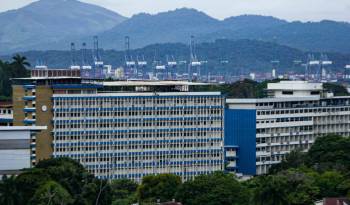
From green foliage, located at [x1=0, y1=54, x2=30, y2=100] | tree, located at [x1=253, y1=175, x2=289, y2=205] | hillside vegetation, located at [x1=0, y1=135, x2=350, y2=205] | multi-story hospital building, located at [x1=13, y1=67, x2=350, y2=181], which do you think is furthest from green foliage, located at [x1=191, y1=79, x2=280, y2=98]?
tree, located at [x1=253, y1=175, x2=289, y2=205]

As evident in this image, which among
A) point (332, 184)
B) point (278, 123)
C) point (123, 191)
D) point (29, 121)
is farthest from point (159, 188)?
point (278, 123)

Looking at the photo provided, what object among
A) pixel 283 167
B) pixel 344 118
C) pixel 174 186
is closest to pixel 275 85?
pixel 344 118

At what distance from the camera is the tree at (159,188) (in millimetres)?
80500

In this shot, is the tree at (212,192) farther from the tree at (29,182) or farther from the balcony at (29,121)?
the balcony at (29,121)

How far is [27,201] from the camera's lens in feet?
240

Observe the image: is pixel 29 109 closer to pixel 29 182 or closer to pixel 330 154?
pixel 29 182

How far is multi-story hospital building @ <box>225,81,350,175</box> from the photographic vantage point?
4250 inches

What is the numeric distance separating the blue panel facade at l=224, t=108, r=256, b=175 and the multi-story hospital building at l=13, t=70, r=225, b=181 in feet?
33.1

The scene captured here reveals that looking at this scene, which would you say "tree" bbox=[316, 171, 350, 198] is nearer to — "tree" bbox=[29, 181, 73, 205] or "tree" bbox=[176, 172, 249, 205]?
"tree" bbox=[176, 172, 249, 205]

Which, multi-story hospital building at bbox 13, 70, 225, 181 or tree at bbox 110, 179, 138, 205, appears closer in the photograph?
tree at bbox 110, 179, 138, 205

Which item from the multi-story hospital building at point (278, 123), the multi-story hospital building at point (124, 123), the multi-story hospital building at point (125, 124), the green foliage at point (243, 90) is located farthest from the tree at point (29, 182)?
the green foliage at point (243, 90)

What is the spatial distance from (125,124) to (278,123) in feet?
66.9

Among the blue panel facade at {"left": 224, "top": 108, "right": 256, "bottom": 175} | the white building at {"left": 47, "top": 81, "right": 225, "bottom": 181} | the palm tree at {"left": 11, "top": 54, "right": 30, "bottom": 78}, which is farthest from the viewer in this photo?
the palm tree at {"left": 11, "top": 54, "right": 30, "bottom": 78}

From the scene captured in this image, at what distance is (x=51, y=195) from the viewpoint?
228 ft
